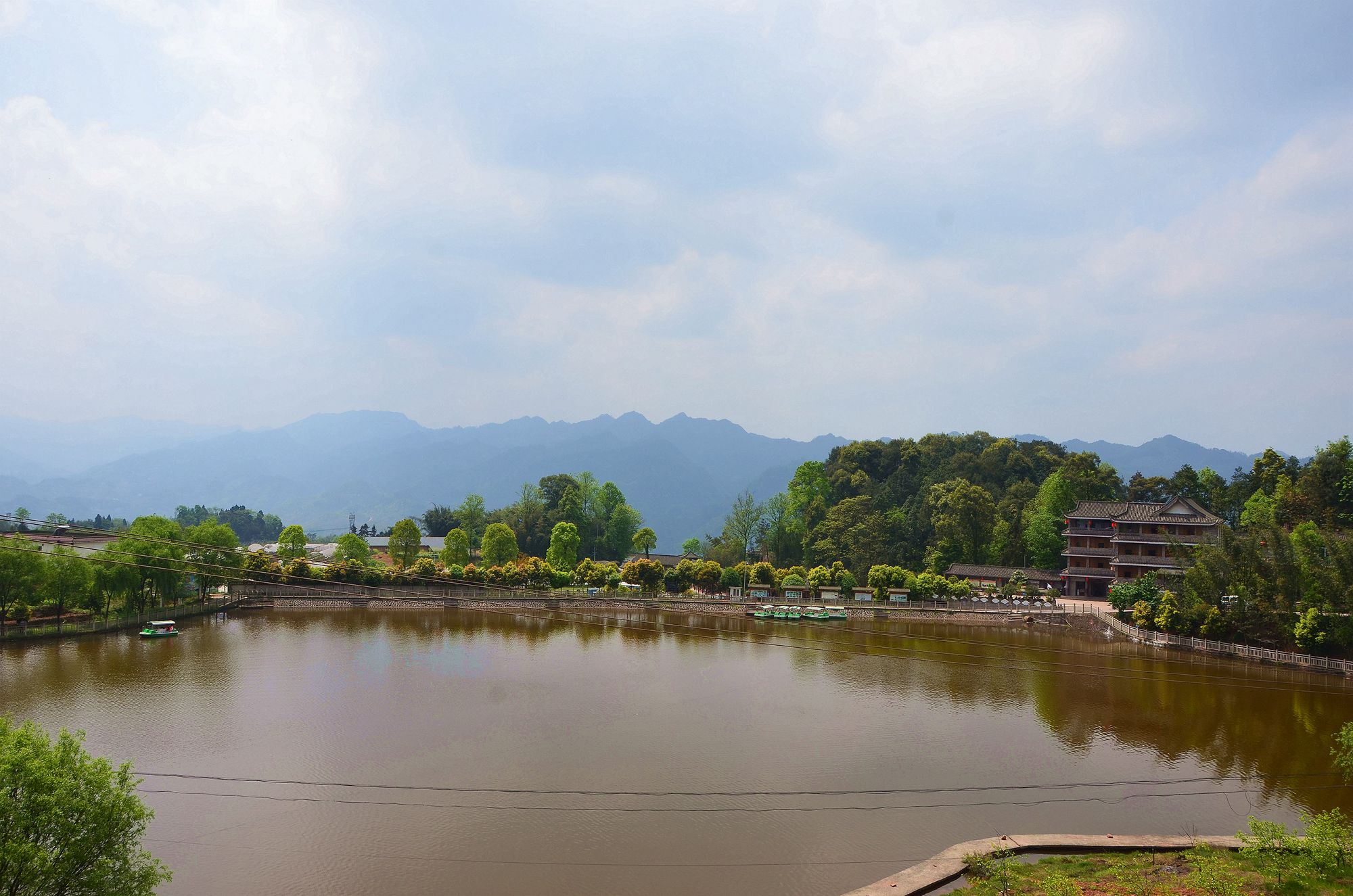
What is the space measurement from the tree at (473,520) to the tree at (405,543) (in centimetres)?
1909

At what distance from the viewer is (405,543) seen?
51.5 meters

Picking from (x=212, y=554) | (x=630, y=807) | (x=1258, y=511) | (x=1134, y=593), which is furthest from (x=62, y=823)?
(x=1258, y=511)

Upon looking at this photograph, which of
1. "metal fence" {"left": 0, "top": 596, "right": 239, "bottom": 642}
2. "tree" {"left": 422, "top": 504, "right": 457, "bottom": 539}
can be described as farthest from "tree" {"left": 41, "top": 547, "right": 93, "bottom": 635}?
"tree" {"left": 422, "top": 504, "right": 457, "bottom": 539}

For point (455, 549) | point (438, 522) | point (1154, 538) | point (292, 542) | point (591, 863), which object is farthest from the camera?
point (438, 522)

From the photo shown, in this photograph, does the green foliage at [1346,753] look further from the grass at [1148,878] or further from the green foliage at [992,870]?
the green foliage at [992,870]

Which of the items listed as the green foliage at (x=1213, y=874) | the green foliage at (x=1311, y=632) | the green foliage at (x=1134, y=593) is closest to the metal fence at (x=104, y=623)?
the green foliage at (x=1213, y=874)

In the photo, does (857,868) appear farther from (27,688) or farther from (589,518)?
(589,518)

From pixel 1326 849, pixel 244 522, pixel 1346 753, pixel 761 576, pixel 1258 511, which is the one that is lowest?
pixel 1346 753

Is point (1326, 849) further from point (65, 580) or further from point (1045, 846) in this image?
point (65, 580)

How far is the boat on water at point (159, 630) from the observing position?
31.4 metres

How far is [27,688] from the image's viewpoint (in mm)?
22031

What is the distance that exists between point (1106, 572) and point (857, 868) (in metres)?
40.5

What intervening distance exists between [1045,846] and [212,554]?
41.5 meters

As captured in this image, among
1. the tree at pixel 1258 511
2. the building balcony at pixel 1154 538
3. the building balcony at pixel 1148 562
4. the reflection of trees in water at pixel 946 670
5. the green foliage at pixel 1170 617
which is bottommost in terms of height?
the reflection of trees in water at pixel 946 670
